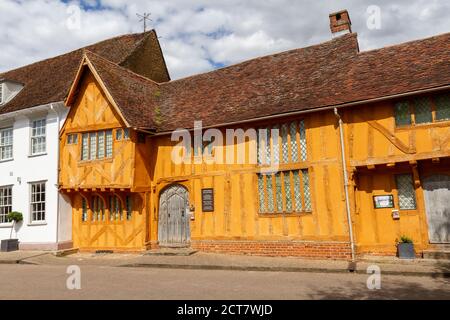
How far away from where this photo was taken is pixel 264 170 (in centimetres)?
1411

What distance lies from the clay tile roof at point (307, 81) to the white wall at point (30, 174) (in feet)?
16.8

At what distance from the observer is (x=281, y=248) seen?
1348cm

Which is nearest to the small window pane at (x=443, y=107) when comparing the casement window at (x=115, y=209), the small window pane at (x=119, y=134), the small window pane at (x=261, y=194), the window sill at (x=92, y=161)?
the small window pane at (x=261, y=194)

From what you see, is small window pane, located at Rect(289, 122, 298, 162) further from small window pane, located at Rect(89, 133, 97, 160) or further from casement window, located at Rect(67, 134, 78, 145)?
casement window, located at Rect(67, 134, 78, 145)

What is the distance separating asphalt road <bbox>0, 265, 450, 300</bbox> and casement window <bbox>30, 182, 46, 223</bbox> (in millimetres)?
5990

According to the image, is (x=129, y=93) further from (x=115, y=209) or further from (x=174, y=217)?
(x=174, y=217)

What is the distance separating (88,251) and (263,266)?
862cm

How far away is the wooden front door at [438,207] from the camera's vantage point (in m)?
12.1

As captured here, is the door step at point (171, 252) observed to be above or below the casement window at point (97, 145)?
below

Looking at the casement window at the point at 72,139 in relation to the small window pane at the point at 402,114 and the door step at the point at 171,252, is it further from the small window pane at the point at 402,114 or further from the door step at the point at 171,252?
the small window pane at the point at 402,114

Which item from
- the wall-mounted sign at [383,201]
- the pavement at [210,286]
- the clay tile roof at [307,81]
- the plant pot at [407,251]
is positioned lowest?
the pavement at [210,286]

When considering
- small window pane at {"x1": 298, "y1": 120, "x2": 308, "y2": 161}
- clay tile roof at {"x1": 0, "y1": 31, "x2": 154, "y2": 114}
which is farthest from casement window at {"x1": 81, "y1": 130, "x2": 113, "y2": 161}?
small window pane at {"x1": 298, "y1": 120, "x2": 308, "y2": 161}

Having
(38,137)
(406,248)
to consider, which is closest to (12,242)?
(38,137)

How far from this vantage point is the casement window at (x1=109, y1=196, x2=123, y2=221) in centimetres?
1655
